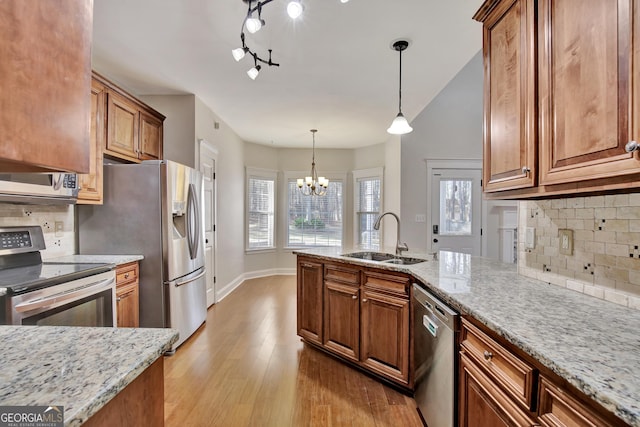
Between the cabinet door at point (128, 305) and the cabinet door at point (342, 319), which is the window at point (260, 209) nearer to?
the cabinet door at point (128, 305)

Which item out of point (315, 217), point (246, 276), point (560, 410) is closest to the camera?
point (560, 410)

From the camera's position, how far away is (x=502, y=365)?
108 cm

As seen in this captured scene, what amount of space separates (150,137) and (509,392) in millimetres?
3689

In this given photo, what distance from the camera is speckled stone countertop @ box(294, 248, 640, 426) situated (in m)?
0.70

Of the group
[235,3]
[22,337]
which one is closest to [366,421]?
[22,337]

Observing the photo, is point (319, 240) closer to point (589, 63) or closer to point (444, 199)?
point (444, 199)

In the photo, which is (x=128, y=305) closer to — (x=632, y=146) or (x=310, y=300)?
(x=310, y=300)

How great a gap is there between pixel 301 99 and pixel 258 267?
3.46 m

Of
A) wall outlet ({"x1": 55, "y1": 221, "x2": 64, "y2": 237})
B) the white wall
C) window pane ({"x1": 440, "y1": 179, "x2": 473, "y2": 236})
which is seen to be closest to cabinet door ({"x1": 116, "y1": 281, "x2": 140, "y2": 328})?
wall outlet ({"x1": 55, "y1": 221, "x2": 64, "y2": 237})

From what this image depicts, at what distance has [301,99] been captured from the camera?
3.65 metres

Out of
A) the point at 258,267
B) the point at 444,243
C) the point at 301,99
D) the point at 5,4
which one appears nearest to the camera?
the point at 5,4

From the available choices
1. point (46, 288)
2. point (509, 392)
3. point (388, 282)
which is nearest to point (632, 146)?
point (509, 392)

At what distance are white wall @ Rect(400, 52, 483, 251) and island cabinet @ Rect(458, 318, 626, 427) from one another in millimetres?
3519

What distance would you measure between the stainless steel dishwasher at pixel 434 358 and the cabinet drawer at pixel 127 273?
2.25m
